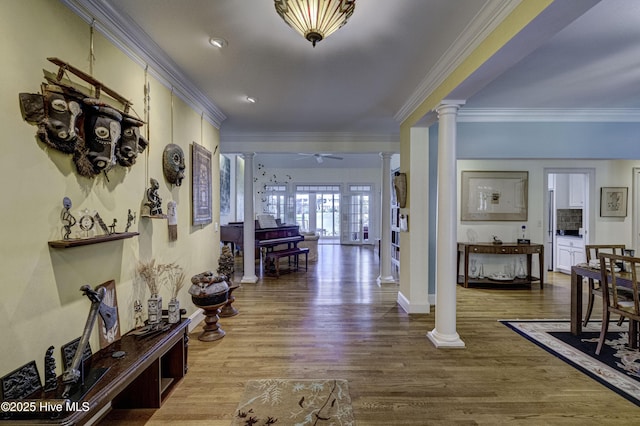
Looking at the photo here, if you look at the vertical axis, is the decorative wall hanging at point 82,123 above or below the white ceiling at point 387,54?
below

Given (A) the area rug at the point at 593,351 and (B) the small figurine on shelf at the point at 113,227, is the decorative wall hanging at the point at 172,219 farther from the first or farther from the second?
(A) the area rug at the point at 593,351

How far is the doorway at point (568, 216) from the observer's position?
5648 mm

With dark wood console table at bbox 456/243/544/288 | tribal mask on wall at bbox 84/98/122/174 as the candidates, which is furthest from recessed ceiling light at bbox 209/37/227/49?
dark wood console table at bbox 456/243/544/288

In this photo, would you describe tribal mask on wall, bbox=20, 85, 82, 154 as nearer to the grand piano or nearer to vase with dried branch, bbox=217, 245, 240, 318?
vase with dried branch, bbox=217, 245, 240, 318

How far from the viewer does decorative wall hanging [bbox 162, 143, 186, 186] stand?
2792 mm

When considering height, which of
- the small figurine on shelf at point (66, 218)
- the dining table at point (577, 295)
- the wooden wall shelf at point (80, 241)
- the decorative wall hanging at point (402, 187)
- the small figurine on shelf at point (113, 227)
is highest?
the decorative wall hanging at point (402, 187)

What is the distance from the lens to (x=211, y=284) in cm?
314

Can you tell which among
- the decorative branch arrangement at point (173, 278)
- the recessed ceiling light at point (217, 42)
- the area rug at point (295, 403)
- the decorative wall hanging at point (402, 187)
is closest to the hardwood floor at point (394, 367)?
the area rug at point (295, 403)

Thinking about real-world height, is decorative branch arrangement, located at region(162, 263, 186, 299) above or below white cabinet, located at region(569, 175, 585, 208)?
below

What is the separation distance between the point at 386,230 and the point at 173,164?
3951mm

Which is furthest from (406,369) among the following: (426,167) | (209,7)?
(209,7)

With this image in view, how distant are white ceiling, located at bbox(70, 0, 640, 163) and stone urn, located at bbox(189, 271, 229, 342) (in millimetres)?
2209

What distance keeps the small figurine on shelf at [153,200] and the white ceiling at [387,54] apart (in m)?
1.15

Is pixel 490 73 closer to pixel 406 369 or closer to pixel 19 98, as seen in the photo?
pixel 406 369
